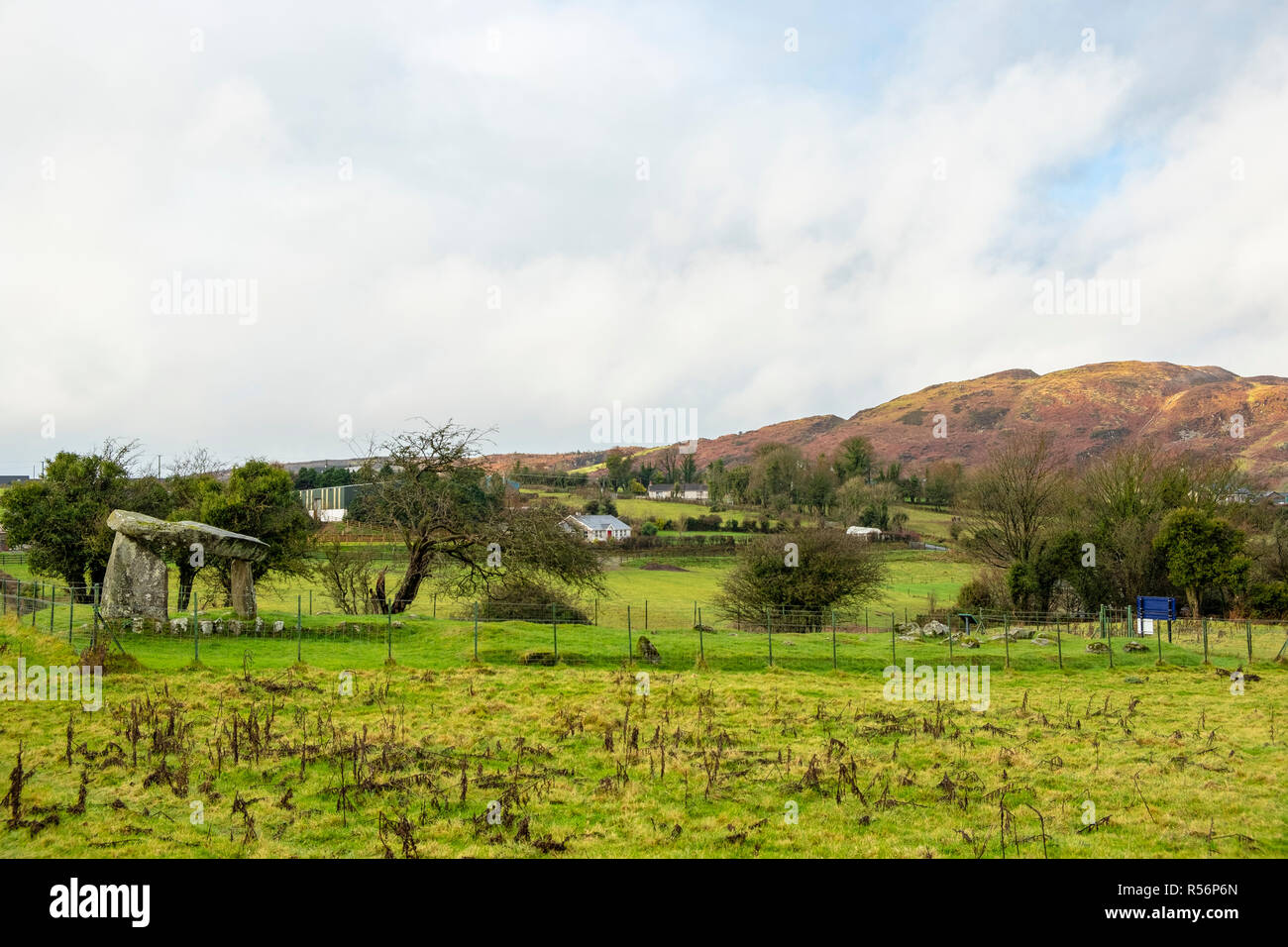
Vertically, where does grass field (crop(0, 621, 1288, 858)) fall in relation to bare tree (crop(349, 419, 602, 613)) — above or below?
below

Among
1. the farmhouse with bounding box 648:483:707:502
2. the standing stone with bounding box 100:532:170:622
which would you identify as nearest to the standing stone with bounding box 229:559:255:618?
the standing stone with bounding box 100:532:170:622

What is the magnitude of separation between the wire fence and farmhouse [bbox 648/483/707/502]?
93.3 meters

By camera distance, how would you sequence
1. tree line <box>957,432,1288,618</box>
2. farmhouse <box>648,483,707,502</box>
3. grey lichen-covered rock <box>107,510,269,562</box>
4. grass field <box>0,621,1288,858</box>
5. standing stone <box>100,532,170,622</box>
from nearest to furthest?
grass field <box>0,621,1288,858</box>, grey lichen-covered rock <box>107,510,269,562</box>, standing stone <box>100,532,170,622</box>, tree line <box>957,432,1288,618</box>, farmhouse <box>648,483,707,502</box>

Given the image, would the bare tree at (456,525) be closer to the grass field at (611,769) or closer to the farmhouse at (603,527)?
the grass field at (611,769)

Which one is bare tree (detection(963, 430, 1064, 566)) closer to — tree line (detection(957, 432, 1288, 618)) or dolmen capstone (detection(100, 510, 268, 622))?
tree line (detection(957, 432, 1288, 618))

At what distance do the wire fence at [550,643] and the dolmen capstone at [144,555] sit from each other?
48 centimetres

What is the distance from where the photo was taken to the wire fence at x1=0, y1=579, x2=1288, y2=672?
21250mm

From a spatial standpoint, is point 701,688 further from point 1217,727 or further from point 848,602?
point 848,602

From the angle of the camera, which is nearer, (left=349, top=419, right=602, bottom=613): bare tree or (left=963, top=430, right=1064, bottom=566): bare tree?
(left=349, top=419, right=602, bottom=613): bare tree

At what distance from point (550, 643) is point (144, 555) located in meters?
11.8

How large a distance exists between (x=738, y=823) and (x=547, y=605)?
67.9ft

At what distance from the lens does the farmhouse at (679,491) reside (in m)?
129

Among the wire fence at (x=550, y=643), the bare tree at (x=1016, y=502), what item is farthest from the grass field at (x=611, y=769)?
the bare tree at (x=1016, y=502)

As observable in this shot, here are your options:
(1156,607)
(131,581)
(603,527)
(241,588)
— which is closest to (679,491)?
(603,527)
